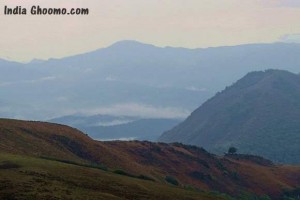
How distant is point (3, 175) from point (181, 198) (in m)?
21.3

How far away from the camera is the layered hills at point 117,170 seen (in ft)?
160

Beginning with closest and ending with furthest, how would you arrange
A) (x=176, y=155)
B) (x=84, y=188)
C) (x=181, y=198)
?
1. (x=84, y=188)
2. (x=181, y=198)
3. (x=176, y=155)

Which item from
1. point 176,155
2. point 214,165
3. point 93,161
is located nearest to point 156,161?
point 176,155

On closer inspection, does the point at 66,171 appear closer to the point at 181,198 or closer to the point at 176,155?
the point at 181,198

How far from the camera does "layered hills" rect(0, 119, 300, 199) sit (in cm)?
4869

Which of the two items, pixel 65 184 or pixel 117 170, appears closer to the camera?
pixel 65 184

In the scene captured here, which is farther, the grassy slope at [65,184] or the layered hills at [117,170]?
the layered hills at [117,170]

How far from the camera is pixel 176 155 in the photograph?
13488 centimetres

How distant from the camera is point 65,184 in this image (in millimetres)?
48719

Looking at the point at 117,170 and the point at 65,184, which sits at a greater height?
the point at 65,184

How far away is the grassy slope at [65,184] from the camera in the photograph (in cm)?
4422

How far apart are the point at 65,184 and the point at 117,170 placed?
787 inches

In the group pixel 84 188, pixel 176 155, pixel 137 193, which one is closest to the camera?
pixel 84 188

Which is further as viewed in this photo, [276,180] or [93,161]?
[276,180]
